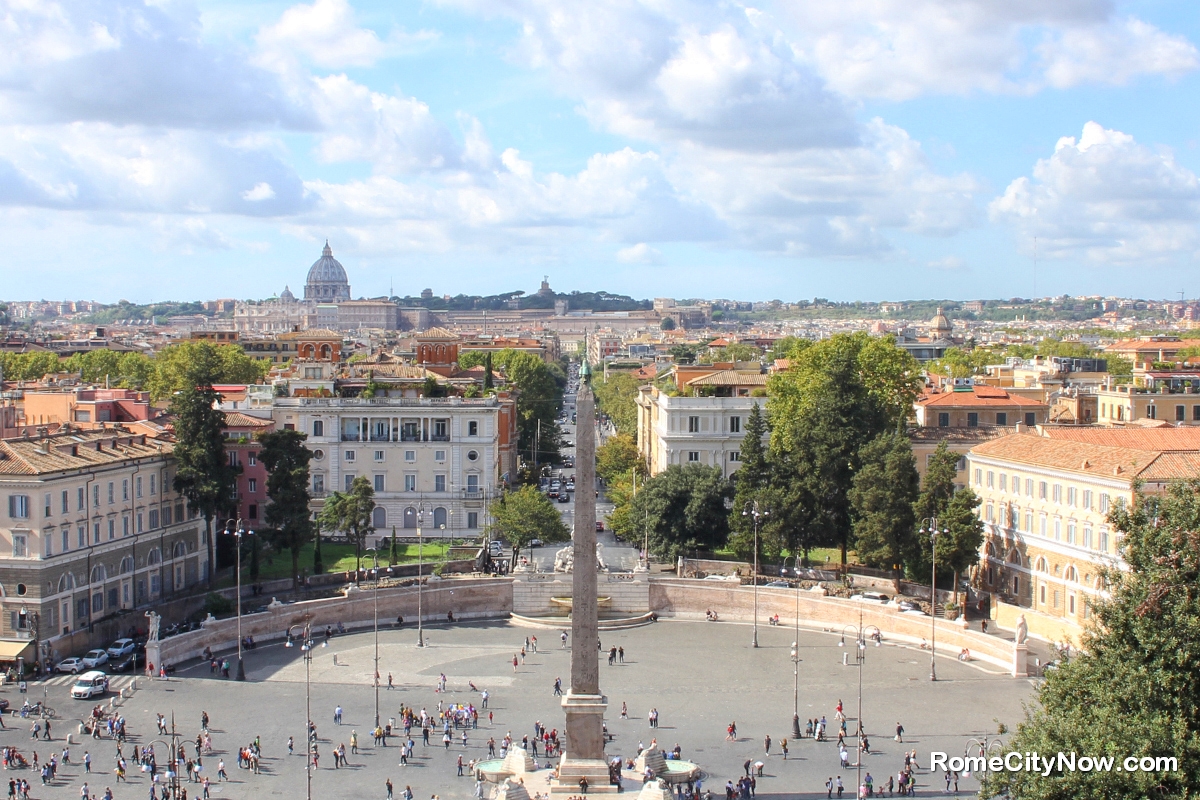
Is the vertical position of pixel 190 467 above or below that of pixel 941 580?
above

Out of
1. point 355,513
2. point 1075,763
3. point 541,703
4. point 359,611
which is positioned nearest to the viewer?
point 1075,763

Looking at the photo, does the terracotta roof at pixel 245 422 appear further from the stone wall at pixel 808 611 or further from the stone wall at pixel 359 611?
the stone wall at pixel 808 611

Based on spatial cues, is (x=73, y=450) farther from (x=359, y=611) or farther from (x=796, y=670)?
(x=796, y=670)

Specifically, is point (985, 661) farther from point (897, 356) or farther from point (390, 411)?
point (390, 411)

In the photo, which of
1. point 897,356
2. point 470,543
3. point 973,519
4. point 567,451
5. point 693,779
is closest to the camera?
point 693,779

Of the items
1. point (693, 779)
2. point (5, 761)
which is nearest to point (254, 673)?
point (5, 761)

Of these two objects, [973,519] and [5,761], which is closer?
[5,761]

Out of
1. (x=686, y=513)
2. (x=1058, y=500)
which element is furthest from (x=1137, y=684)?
(x=686, y=513)
